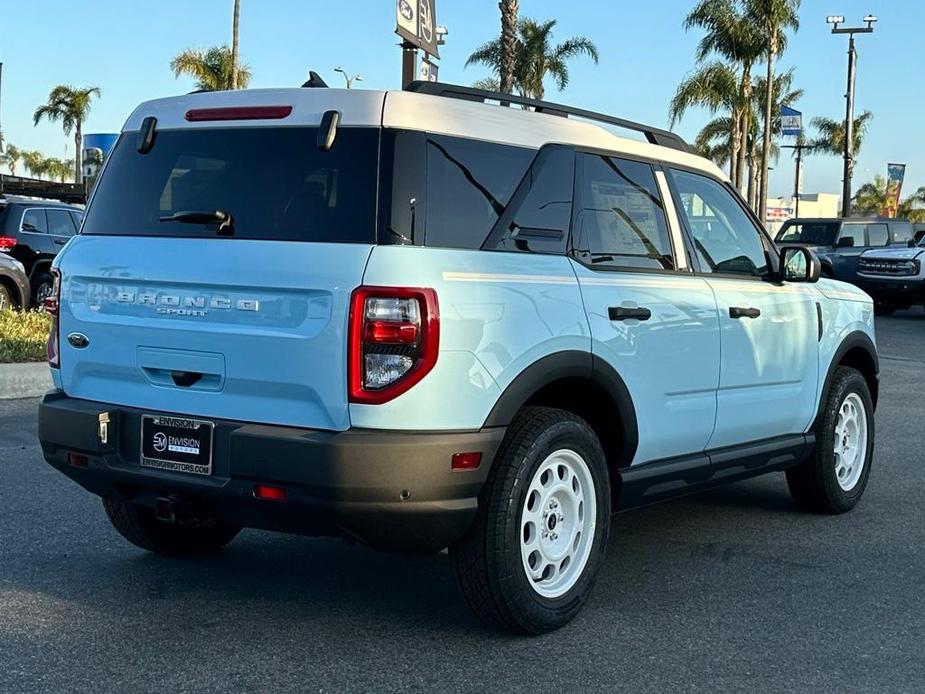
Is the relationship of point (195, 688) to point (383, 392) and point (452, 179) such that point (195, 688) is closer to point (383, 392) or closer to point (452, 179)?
point (383, 392)

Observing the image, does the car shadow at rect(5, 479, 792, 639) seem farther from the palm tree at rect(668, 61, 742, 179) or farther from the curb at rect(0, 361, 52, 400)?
the palm tree at rect(668, 61, 742, 179)

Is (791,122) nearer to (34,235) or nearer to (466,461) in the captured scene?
(34,235)

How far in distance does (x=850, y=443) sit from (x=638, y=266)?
2519 millimetres

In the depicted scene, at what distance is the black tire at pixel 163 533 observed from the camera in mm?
5094

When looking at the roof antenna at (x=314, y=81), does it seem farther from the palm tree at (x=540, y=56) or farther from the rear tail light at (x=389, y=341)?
the palm tree at (x=540, y=56)

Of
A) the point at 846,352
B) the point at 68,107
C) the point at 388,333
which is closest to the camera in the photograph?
the point at 388,333

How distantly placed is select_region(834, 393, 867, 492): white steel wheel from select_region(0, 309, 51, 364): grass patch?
794 centimetres

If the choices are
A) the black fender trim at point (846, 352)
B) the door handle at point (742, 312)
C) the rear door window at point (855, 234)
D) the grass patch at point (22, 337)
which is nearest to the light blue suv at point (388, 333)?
the door handle at point (742, 312)

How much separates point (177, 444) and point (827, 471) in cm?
374

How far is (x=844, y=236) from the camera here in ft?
84.2

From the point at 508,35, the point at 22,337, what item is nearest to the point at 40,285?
the point at 22,337

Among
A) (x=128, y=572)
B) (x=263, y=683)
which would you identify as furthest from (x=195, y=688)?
(x=128, y=572)

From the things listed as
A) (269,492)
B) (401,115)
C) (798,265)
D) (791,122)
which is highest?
(791,122)

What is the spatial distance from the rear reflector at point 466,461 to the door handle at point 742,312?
188 centimetres
